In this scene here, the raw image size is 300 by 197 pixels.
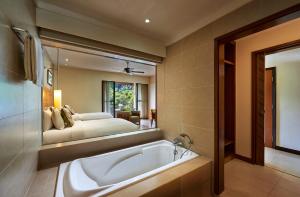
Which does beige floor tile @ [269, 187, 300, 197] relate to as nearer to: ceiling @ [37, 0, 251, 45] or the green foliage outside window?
ceiling @ [37, 0, 251, 45]

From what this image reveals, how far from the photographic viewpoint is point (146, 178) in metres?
1.38

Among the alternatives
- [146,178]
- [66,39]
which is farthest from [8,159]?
[66,39]

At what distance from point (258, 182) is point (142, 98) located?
3.54 metres

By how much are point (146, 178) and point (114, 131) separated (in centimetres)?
126

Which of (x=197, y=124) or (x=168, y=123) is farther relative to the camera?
(x=168, y=123)

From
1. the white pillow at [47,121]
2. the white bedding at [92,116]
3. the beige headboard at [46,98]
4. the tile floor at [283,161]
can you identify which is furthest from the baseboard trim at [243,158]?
the beige headboard at [46,98]

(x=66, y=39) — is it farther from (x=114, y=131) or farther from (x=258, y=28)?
(x=258, y=28)

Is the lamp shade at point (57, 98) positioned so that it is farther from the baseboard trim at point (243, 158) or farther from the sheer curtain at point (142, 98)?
the baseboard trim at point (243, 158)

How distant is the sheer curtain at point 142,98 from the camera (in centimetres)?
431

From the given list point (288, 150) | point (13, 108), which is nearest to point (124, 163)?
point (13, 108)

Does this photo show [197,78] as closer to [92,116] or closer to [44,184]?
[44,184]

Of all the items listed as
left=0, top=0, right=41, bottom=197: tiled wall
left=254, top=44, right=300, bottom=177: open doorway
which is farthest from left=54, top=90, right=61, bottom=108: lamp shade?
left=254, top=44, right=300, bottom=177: open doorway

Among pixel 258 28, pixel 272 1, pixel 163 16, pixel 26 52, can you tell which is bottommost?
pixel 26 52

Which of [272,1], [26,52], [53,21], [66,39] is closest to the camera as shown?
[26,52]
